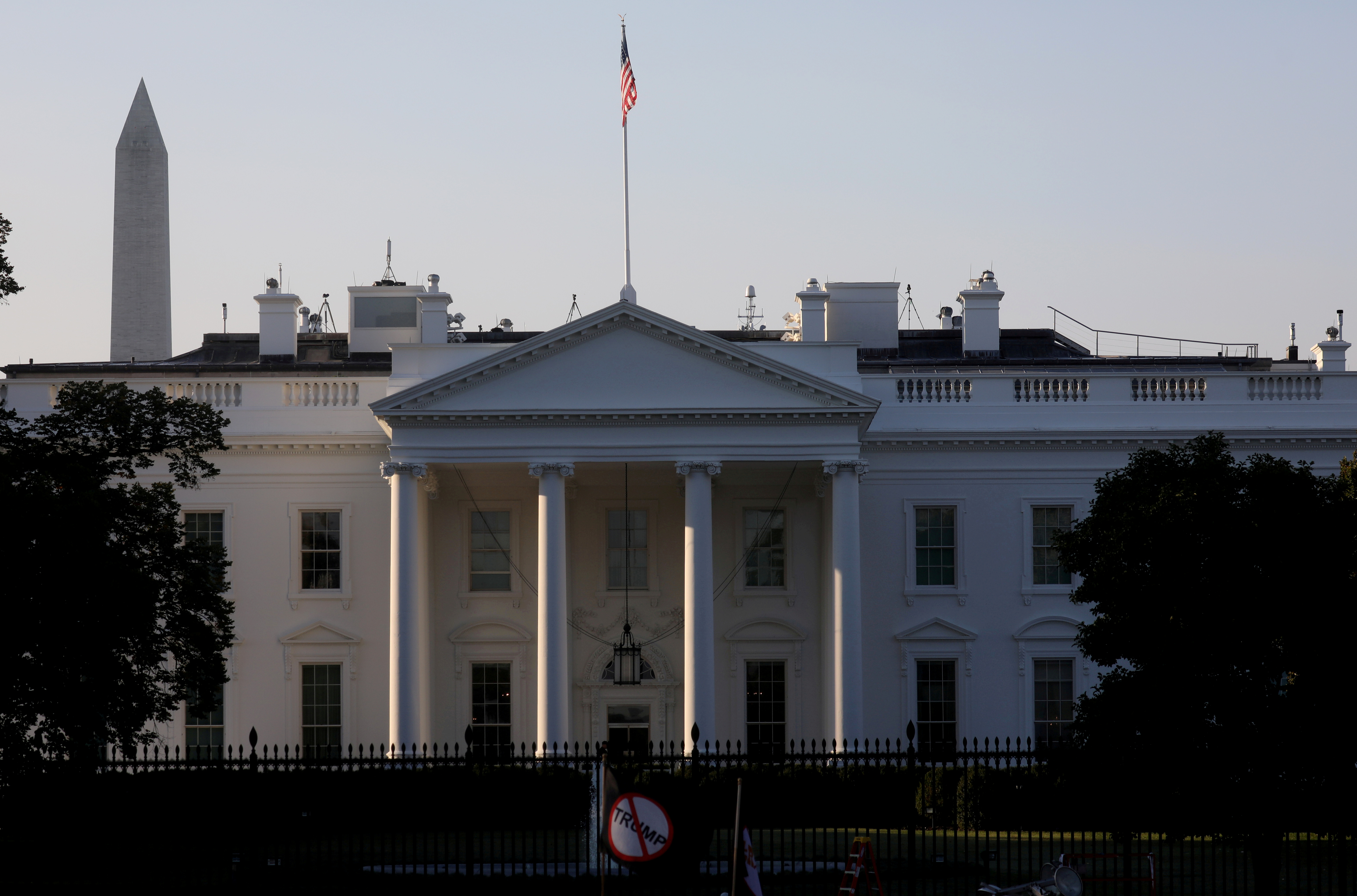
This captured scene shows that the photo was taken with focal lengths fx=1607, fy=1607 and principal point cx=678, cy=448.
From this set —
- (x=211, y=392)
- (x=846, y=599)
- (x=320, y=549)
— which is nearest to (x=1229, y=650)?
(x=846, y=599)

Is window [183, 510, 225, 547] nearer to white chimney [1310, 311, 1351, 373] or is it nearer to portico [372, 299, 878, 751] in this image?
portico [372, 299, 878, 751]

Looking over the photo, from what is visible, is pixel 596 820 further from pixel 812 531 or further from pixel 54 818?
pixel 812 531

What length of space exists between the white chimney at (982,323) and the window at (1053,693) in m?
9.82

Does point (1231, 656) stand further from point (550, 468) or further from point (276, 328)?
point (276, 328)

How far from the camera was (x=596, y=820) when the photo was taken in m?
22.8

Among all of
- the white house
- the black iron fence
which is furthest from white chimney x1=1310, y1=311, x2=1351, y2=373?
the black iron fence

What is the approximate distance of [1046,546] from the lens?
36.5 metres

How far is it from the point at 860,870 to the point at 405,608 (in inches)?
660

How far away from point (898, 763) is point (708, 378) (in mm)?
15362

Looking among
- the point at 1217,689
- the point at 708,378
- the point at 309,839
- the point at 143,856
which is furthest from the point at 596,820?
the point at 708,378

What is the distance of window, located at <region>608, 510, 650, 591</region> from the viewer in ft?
121

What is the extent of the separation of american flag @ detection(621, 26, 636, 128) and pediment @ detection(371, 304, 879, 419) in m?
6.57

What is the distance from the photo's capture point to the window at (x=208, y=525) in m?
36.2

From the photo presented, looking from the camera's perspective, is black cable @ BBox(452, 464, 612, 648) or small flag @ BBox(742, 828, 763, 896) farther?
black cable @ BBox(452, 464, 612, 648)
